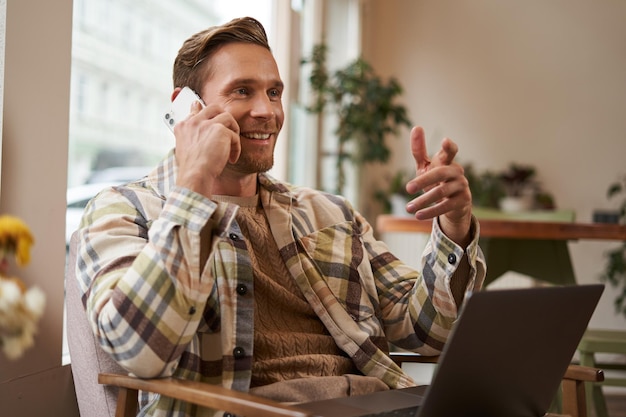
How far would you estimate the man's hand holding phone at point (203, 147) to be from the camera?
135cm

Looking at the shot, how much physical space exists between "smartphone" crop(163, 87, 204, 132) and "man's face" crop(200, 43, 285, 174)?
0.19 ft

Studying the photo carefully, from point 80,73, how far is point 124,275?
3.06ft

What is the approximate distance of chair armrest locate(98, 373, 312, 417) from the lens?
114 cm

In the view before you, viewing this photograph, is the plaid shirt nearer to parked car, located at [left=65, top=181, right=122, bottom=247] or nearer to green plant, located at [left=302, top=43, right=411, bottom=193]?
parked car, located at [left=65, top=181, right=122, bottom=247]

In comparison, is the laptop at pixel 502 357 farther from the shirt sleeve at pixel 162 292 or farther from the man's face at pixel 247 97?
the man's face at pixel 247 97

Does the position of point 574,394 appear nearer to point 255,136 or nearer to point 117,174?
point 255,136

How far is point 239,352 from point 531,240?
224 centimetres

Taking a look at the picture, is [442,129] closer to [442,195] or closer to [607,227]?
[607,227]

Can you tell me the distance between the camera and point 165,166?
162 centimetres

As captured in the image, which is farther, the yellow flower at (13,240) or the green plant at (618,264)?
the green plant at (618,264)

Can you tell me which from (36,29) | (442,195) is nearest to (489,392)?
(442,195)

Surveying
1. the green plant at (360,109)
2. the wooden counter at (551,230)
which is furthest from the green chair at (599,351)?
the green plant at (360,109)

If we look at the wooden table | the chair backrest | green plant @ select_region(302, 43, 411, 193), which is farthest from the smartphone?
green plant @ select_region(302, 43, 411, 193)

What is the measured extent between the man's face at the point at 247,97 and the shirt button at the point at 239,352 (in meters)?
0.42
